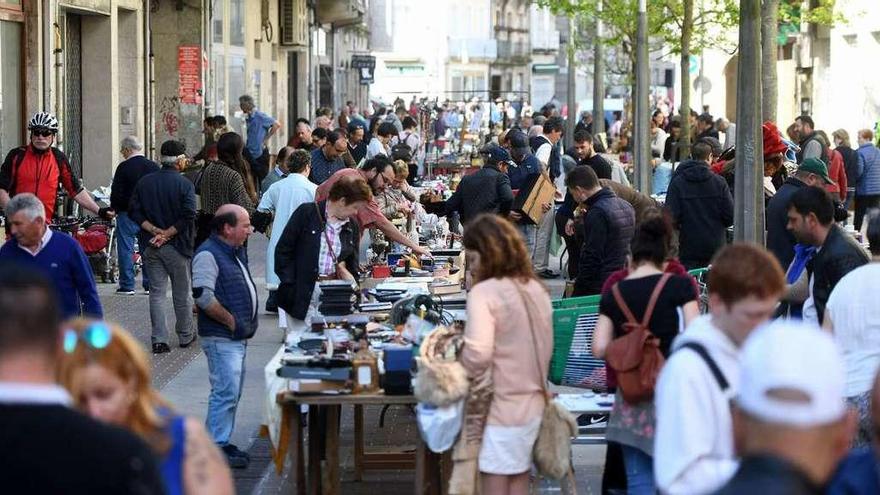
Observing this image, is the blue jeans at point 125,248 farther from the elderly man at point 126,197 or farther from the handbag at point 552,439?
the handbag at point 552,439

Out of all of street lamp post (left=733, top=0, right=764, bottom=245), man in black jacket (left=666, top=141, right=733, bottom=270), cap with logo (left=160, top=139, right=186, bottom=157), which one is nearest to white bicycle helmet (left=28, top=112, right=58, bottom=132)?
cap with logo (left=160, top=139, right=186, bottom=157)

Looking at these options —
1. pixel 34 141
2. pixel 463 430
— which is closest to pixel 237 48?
pixel 34 141

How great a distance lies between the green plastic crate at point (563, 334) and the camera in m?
10.5

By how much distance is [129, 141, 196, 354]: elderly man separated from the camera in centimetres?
1476

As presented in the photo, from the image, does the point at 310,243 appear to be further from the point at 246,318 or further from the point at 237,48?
the point at 237,48

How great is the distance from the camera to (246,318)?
10125 millimetres

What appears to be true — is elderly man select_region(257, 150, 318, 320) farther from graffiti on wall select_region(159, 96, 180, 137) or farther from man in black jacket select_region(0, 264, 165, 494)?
graffiti on wall select_region(159, 96, 180, 137)

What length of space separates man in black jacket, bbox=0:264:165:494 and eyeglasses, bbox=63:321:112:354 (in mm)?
857

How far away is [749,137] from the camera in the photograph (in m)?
13.0

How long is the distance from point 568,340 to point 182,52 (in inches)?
725

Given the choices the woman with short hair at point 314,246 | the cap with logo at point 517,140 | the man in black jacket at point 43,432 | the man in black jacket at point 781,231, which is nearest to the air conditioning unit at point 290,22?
the cap with logo at point 517,140

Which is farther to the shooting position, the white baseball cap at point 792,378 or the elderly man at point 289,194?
the elderly man at point 289,194

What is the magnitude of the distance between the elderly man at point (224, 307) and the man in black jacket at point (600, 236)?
325cm

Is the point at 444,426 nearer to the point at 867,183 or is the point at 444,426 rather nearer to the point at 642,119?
the point at 642,119
